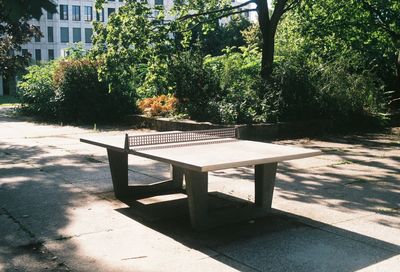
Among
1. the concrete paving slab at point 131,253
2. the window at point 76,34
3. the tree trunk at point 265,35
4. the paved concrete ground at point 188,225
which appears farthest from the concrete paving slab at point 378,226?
the window at point 76,34

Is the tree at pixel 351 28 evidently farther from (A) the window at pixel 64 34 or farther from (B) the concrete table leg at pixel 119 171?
(A) the window at pixel 64 34

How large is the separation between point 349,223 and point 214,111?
764 cm

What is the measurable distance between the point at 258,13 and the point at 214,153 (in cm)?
→ 961

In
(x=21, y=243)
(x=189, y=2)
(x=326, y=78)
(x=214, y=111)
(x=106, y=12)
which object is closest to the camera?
(x=21, y=243)

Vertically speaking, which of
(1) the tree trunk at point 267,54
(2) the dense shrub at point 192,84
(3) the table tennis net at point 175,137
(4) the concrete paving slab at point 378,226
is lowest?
(4) the concrete paving slab at point 378,226

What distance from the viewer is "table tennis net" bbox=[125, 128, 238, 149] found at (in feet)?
17.3

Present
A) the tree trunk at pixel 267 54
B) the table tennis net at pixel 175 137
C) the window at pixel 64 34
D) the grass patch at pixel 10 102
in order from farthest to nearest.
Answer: the window at pixel 64 34, the grass patch at pixel 10 102, the tree trunk at pixel 267 54, the table tennis net at pixel 175 137

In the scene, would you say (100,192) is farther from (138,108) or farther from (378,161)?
(138,108)

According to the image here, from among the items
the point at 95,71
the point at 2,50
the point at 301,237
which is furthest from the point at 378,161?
the point at 2,50

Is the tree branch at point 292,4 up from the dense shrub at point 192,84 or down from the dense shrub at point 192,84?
up

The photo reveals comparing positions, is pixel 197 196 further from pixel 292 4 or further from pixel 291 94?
pixel 292 4

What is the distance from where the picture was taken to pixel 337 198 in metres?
5.93

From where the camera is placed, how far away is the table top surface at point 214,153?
4206 millimetres

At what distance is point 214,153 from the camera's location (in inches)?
187
